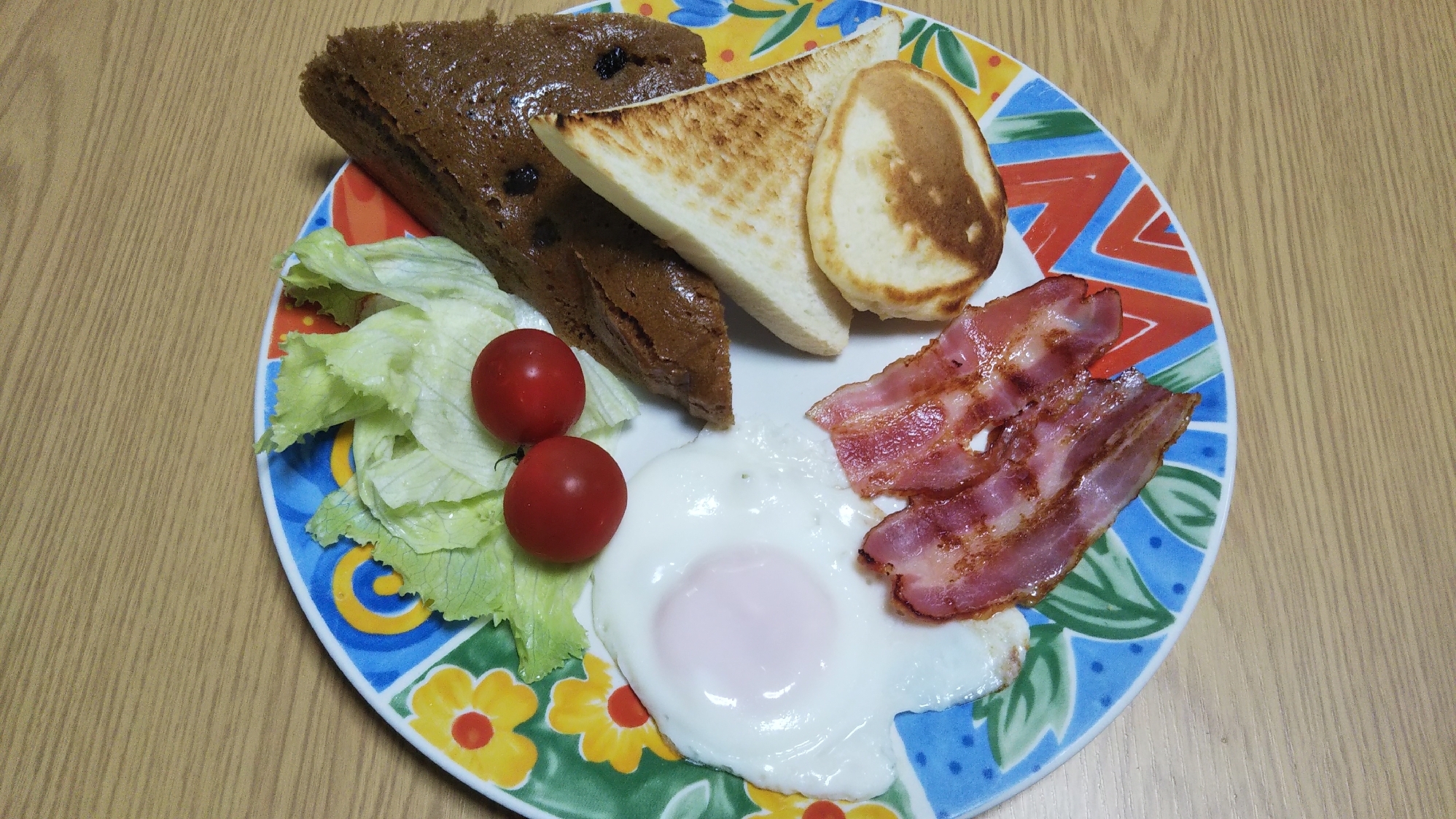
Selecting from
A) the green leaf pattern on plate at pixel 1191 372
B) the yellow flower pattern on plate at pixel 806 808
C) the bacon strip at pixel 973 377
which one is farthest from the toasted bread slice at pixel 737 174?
the yellow flower pattern on plate at pixel 806 808

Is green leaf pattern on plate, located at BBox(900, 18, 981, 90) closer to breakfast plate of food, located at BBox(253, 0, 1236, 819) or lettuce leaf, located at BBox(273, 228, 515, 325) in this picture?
breakfast plate of food, located at BBox(253, 0, 1236, 819)

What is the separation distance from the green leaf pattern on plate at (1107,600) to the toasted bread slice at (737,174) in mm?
904

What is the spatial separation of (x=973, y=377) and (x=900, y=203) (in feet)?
1.80

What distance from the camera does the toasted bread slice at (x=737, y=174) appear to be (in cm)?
225

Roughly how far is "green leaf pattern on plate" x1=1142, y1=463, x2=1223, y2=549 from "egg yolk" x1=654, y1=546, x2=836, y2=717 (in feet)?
3.11

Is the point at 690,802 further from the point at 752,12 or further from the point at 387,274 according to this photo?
the point at 752,12

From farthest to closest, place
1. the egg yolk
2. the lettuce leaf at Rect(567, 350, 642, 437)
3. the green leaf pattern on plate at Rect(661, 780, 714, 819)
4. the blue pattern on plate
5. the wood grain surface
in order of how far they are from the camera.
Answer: the blue pattern on plate < the lettuce leaf at Rect(567, 350, 642, 437) < the wood grain surface < the egg yolk < the green leaf pattern on plate at Rect(661, 780, 714, 819)

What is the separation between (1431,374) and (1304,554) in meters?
0.83

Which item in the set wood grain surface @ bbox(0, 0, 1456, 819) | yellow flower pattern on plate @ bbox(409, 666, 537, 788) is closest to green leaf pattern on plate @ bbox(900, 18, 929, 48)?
wood grain surface @ bbox(0, 0, 1456, 819)

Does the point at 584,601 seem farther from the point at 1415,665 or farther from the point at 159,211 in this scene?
the point at 1415,665

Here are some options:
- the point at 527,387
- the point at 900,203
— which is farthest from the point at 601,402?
the point at 900,203

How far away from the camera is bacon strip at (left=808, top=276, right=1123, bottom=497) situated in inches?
96.1

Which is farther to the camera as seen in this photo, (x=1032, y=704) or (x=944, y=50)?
(x=944, y=50)

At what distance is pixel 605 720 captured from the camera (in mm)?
2080
